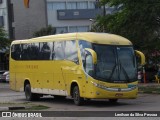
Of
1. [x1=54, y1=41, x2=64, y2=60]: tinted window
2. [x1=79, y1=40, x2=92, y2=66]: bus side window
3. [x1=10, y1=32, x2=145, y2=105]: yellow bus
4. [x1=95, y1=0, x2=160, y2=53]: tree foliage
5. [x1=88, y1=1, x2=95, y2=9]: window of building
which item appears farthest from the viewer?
[x1=88, y1=1, x2=95, y2=9]: window of building

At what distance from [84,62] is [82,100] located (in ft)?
5.82

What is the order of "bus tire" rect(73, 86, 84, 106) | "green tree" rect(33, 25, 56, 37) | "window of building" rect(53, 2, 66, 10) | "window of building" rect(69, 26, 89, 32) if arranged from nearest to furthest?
"bus tire" rect(73, 86, 84, 106) < "green tree" rect(33, 25, 56, 37) < "window of building" rect(53, 2, 66, 10) < "window of building" rect(69, 26, 89, 32)

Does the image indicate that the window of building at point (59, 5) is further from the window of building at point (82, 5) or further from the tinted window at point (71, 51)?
the tinted window at point (71, 51)

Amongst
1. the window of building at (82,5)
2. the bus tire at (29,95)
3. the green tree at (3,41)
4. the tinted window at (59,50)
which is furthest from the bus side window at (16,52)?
the window of building at (82,5)

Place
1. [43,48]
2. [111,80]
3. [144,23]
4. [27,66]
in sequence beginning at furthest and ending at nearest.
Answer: [144,23]
[27,66]
[43,48]
[111,80]

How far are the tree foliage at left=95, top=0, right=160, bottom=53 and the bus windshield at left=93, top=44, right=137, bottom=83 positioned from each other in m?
9.01

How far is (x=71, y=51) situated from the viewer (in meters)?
23.0

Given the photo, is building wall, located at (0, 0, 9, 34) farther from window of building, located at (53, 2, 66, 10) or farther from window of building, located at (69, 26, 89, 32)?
window of building, located at (69, 26, 89, 32)

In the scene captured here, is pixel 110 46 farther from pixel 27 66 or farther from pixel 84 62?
pixel 27 66

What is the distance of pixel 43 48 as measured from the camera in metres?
25.7

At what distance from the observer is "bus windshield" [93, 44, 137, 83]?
854 inches

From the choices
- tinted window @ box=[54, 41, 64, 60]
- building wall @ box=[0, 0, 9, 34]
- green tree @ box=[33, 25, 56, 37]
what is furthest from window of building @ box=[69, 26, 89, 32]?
tinted window @ box=[54, 41, 64, 60]

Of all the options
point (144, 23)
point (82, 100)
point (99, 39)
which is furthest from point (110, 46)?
point (144, 23)

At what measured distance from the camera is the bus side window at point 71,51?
2266cm
